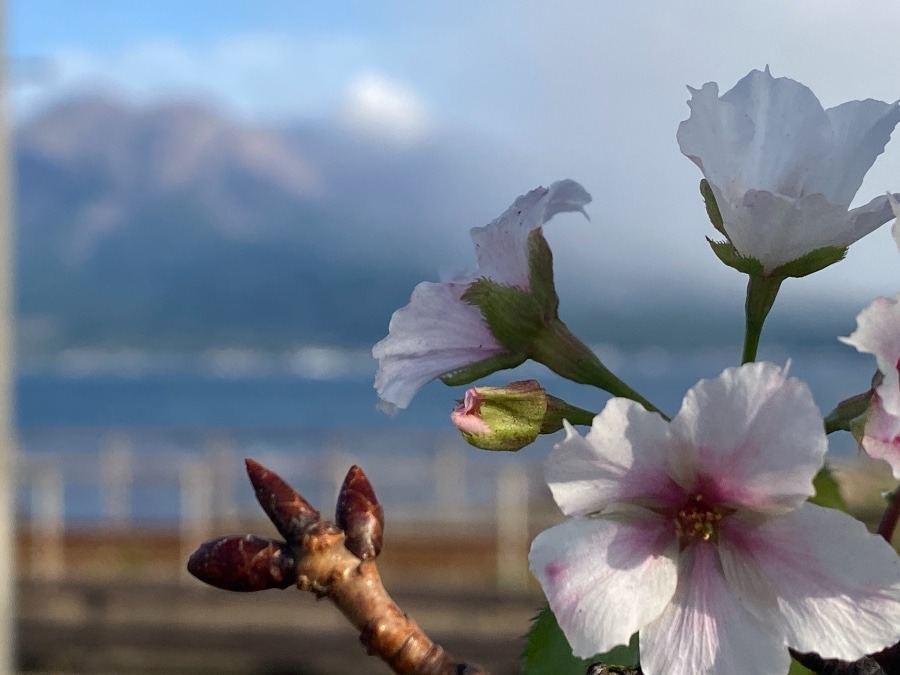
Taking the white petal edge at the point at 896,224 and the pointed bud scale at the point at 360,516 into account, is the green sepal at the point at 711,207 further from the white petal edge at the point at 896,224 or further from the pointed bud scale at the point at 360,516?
the pointed bud scale at the point at 360,516

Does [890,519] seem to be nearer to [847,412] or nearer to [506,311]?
[847,412]

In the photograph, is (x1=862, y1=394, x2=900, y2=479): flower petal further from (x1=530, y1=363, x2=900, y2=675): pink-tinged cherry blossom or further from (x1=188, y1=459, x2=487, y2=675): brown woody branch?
(x1=188, y1=459, x2=487, y2=675): brown woody branch

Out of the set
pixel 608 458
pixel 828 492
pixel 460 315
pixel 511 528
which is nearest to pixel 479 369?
pixel 460 315

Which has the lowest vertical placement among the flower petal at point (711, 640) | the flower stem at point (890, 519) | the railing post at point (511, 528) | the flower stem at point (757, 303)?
the railing post at point (511, 528)

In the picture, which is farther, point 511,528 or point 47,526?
point 47,526

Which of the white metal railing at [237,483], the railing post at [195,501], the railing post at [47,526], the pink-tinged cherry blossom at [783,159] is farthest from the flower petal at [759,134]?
the railing post at [47,526]

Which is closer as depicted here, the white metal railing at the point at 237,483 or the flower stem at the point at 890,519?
the flower stem at the point at 890,519
